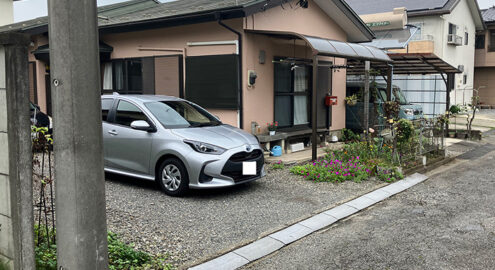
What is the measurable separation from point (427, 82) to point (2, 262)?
19324 mm

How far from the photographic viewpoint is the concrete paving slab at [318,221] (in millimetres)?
5664

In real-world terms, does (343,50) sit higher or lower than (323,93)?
higher

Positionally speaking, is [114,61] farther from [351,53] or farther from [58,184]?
[58,184]

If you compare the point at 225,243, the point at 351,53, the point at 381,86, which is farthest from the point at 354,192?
the point at 381,86

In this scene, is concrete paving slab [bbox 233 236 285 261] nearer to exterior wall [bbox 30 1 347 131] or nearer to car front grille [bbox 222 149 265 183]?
car front grille [bbox 222 149 265 183]

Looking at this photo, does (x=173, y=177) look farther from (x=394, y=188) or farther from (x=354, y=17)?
(x=354, y=17)

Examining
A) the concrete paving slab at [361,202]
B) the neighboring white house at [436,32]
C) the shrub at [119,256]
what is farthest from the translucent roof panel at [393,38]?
the shrub at [119,256]

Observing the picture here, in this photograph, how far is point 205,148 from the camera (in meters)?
6.65

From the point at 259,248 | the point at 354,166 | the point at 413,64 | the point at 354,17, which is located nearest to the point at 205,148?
the point at 259,248

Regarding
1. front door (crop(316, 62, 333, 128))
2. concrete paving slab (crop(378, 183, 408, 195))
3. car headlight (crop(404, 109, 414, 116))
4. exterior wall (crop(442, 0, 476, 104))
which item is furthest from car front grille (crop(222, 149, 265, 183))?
exterior wall (crop(442, 0, 476, 104))

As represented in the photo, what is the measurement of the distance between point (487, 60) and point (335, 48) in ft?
83.8

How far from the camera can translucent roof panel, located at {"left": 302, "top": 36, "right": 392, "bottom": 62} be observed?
905cm

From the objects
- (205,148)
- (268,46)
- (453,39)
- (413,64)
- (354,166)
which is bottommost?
(354,166)

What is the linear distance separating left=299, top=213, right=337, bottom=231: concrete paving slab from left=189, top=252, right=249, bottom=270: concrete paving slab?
141 centimetres
